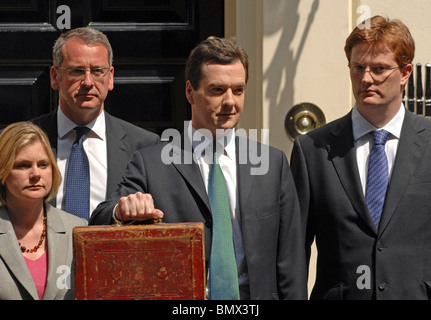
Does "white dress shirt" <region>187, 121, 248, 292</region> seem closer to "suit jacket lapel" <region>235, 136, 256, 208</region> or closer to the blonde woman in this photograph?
"suit jacket lapel" <region>235, 136, 256, 208</region>

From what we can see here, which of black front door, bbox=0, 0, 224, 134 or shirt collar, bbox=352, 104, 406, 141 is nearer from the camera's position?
shirt collar, bbox=352, 104, 406, 141

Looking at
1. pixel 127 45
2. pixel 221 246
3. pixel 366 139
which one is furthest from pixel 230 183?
pixel 127 45

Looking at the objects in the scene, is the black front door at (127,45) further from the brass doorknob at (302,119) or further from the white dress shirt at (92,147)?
the white dress shirt at (92,147)

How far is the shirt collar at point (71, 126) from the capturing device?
435 cm

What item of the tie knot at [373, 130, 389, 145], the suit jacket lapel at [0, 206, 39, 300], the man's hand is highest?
the tie knot at [373, 130, 389, 145]

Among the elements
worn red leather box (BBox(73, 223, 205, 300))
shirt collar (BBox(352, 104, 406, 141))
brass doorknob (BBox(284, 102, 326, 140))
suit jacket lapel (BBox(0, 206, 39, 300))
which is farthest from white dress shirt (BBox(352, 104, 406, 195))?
suit jacket lapel (BBox(0, 206, 39, 300))

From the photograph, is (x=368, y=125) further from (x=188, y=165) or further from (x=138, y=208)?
(x=138, y=208)

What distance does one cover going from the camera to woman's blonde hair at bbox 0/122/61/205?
3.77 m

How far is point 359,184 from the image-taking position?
4.04m

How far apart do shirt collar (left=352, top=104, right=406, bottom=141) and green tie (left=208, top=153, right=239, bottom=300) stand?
68 cm

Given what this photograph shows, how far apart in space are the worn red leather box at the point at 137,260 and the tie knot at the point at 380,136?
1147 millimetres

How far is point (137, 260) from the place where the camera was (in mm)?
3229

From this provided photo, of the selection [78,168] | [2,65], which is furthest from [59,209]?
[2,65]
